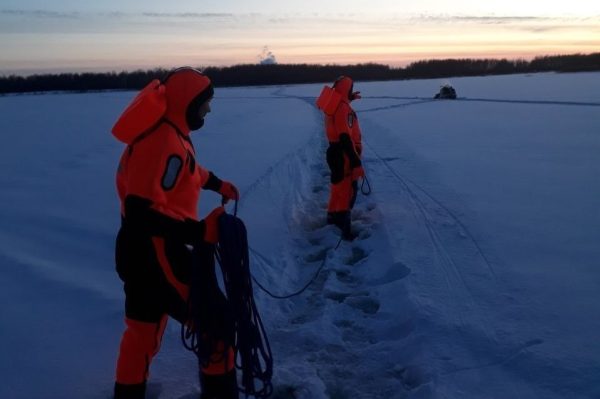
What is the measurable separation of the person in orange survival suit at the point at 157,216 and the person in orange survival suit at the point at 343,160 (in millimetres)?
3331

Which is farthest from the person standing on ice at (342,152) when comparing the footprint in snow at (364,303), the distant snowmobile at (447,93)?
the distant snowmobile at (447,93)

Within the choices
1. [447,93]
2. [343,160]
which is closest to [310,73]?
[447,93]

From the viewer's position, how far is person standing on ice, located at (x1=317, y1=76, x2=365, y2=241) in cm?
596

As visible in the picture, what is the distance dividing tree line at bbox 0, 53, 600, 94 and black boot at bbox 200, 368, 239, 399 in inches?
2534

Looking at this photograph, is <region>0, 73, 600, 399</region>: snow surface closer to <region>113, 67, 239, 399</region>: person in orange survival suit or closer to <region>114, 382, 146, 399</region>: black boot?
<region>114, 382, 146, 399</region>: black boot

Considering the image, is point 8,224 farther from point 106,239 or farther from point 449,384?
point 449,384

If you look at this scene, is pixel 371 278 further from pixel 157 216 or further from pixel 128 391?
pixel 157 216

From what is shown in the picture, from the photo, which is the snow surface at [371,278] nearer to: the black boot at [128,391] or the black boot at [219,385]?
the black boot at [219,385]

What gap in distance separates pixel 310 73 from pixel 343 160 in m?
77.3

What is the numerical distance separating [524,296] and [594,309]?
464 mm

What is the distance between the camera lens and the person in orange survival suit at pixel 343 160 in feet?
19.6

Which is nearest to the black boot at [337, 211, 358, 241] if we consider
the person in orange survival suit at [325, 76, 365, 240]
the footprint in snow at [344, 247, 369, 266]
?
the person in orange survival suit at [325, 76, 365, 240]

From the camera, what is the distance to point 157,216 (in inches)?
93.8

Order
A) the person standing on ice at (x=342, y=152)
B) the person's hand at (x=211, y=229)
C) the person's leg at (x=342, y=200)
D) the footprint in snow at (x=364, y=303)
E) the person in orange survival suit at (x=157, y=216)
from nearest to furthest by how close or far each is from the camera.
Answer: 1. the person in orange survival suit at (x=157, y=216)
2. the person's hand at (x=211, y=229)
3. the footprint in snow at (x=364, y=303)
4. the person standing on ice at (x=342, y=152)
5. the person's leg at (x=342, y=200)
